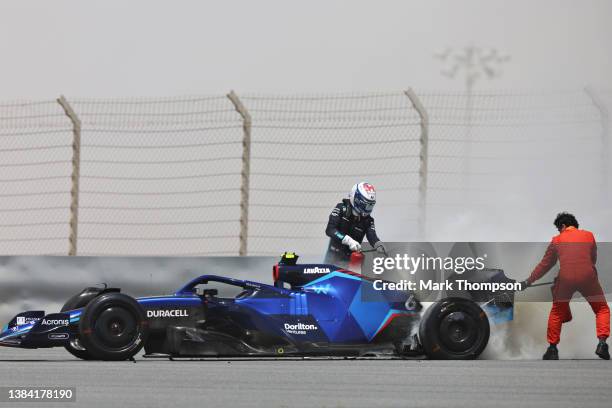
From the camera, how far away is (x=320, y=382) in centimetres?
923

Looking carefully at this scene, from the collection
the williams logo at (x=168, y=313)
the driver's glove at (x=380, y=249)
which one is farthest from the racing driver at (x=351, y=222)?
the williams logo at (x=168, y=313)

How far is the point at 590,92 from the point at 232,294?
4.98 metres

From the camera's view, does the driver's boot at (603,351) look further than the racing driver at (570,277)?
No

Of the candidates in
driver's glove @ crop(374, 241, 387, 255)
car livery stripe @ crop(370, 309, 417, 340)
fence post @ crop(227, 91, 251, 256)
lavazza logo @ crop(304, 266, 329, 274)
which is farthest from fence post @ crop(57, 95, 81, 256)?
car livery stripe @ crop(370, 309, 417, 340)

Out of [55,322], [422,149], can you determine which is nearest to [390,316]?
[55,322]

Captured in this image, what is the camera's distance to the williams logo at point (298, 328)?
11273mm

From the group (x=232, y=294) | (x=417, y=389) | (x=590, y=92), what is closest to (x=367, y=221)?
(x=232, y=294)

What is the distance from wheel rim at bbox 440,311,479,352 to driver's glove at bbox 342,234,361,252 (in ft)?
5.29

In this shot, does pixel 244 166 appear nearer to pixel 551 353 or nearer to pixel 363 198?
pixel 363 198

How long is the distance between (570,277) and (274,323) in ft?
9.88

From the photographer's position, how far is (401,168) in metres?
15.5

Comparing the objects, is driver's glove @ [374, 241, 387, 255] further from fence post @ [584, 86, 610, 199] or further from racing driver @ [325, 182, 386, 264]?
fence post @ [584, 86, 610, 199]

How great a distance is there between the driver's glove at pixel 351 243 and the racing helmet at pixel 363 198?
0.59 m

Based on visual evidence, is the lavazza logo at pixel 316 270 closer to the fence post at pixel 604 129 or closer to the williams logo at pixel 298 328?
the williams logo at pixel 298 328
